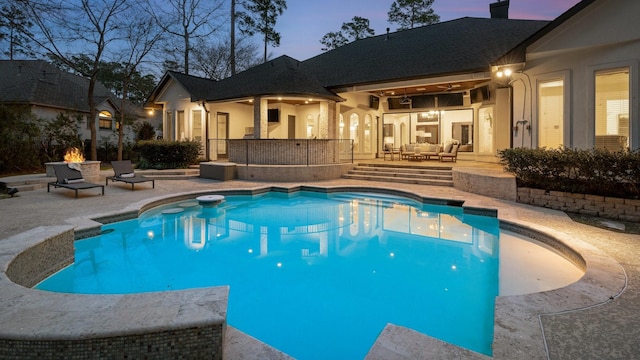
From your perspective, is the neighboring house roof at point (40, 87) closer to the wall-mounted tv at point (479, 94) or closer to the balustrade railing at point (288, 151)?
the balustrade railing at point (288, 151)

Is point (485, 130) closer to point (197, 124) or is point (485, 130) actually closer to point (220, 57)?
point (197, 124)

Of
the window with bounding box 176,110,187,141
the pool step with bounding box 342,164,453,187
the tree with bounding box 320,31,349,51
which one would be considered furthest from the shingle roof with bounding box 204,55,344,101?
the tree with bounding box 320,31,349,51

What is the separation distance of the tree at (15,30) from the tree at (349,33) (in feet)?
72.6

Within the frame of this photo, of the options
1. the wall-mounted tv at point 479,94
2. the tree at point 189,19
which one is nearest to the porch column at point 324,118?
the wall-mounted tv at point 479,94

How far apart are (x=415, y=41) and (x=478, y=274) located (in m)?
13.8

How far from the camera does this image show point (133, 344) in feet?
7.97

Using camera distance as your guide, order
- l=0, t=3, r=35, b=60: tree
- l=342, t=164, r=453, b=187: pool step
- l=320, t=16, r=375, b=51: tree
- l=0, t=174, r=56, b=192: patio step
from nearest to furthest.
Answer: l=0, t=174, r=56, b=192: patio step
l=342, t=164, r=453, b=187: pool step
l=0, t=3, r=35, b=60: tree
l=320, t=16, r=375, b=51: tree

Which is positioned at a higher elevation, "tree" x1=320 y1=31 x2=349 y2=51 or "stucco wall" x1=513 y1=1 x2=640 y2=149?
"tree" x1=320 y1=31 x2=349 y2=51

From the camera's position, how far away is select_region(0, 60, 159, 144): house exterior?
2106 centimetres

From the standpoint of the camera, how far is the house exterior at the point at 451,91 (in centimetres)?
870

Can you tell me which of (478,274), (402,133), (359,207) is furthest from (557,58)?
(402,133)

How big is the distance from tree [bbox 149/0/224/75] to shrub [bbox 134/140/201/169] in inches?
394

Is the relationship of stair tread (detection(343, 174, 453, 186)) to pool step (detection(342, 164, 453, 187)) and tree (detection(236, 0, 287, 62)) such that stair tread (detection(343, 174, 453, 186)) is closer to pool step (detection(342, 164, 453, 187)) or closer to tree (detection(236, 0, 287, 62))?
pool step (detection(342, 164, 453, 187))

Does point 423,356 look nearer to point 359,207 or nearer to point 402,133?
point 359,207
